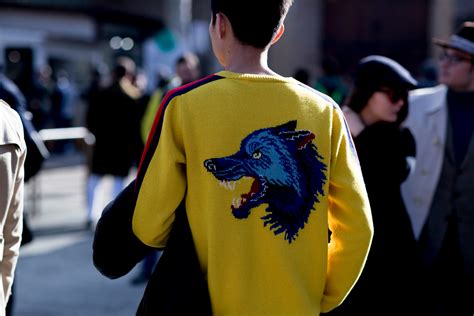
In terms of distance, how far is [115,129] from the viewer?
937cm

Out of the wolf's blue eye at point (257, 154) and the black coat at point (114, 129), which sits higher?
the wolf's blue eye at point (257, 154)

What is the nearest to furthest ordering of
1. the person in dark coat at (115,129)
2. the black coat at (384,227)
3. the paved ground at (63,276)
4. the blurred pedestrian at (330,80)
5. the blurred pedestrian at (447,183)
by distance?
the black coat at (384,227) < the blurred pedestrian at (447,183) < the paved ground at (63,276) < the blurred pedestrian at (330,80) < the person in dark coat at (115,129)

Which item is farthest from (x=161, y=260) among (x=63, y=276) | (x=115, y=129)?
(x=115, y=129)

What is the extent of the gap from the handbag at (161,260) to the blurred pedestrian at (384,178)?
4.38ft

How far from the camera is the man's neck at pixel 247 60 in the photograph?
2559mm

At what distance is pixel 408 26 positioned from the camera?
26234 mm

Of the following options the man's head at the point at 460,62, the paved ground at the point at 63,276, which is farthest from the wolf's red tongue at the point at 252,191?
the paved ground at the point at 63,276

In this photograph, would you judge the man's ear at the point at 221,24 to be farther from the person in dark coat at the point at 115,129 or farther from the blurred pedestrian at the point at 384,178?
the person in dark coat at the point at 115,129

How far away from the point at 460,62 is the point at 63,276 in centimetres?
380

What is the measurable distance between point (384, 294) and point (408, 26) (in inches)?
914

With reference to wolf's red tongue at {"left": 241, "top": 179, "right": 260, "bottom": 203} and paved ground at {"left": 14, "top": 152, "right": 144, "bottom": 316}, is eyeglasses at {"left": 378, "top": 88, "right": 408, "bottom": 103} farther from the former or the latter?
paved ground at {"left": 14, "top": 152, "right": 144, "bottom": 316}

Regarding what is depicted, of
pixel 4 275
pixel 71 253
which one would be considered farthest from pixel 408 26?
pixel 4 275

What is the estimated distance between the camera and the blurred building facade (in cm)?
2394

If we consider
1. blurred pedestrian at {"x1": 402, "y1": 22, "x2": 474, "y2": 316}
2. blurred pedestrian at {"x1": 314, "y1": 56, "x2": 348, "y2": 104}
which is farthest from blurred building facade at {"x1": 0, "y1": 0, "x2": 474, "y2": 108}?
blurred pedestrian at {"x1": 402, "y1": 22, "x2": 474, "y2": 316}
